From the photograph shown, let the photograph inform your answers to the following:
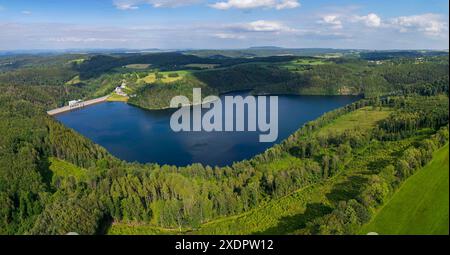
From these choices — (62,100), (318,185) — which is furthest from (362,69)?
(318,185)

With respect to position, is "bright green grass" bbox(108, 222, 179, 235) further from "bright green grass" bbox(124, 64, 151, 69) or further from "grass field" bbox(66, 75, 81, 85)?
"bright green grass" bbox(124, 64, 151, 69)

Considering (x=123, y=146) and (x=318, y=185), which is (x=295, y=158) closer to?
→ (x=318, y=185)

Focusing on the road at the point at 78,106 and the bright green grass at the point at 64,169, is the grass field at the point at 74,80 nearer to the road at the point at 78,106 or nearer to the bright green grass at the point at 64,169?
the road at the point at 78,106

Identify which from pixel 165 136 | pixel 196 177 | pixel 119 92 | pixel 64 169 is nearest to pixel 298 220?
pixel 196 177

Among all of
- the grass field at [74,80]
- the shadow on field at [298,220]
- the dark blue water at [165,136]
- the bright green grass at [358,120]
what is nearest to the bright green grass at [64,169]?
the dark blue water at [165,136]

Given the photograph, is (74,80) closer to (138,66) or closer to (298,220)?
(138,66)

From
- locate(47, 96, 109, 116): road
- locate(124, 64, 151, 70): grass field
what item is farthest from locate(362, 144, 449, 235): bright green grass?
locate(124, 64, 151, 70): grass field
